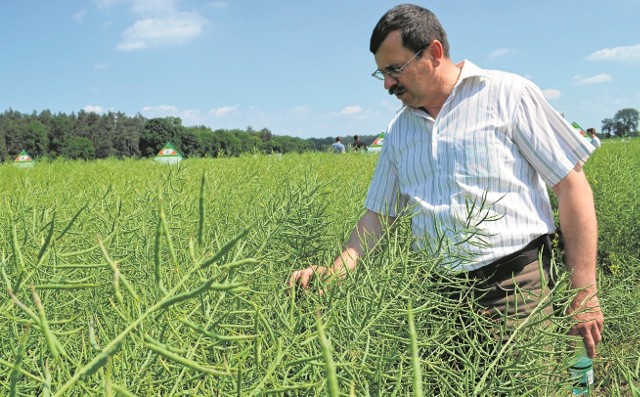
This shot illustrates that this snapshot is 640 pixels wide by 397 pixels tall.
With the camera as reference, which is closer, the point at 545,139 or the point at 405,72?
the point at 545,139

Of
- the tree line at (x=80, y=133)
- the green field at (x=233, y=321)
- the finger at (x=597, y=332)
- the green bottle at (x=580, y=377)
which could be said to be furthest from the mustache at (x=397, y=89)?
the tree line at (x=80, y=133)

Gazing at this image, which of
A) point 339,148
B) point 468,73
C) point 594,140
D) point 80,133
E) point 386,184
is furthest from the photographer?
point 80,133

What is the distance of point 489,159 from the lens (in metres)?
1.61

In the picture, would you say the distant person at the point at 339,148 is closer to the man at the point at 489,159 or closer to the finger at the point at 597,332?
the man at the point at 489,159

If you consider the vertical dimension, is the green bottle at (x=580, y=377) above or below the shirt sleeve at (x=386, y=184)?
below

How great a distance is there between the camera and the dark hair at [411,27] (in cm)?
173

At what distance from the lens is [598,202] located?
4973 millimetres

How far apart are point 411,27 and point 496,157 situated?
19.6 inches

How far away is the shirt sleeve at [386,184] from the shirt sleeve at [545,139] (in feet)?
1.40

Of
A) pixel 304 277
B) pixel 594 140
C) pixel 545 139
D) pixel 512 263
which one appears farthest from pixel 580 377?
pixel 594 140

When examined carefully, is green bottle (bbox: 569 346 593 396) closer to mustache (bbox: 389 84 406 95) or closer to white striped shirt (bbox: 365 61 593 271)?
white striped shirt (bbox: 365 61 593 271)

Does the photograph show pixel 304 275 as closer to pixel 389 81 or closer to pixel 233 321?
pixel 233 321

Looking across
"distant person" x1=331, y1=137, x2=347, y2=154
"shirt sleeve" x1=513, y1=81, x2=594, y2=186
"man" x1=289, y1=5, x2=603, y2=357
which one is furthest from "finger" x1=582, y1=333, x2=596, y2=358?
"distant person" x1=331, y1=137, x2=347, y2=154

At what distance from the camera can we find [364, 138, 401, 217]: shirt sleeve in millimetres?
1809
